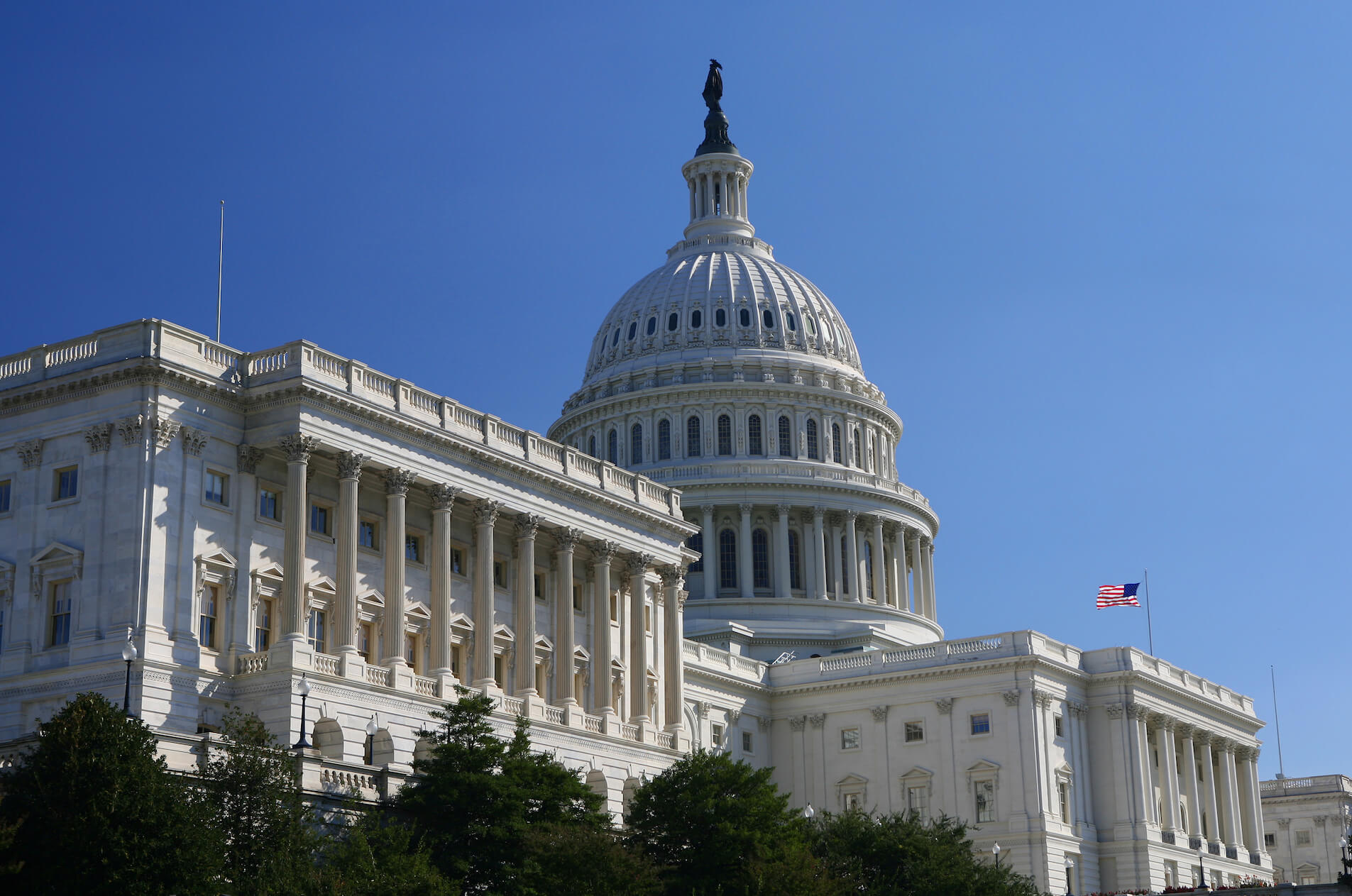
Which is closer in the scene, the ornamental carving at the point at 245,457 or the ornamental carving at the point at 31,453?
the ornamental carving at the point at 31,453

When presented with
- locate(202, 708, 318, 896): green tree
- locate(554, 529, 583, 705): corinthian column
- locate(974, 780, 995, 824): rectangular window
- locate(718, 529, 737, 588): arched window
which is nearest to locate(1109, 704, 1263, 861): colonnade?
locate(974, 780, 995, 824): rectangular window

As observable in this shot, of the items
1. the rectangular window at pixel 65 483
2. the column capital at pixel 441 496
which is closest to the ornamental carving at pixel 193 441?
the rectangular window at pixel 65 483

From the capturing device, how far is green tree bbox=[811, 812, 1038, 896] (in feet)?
219

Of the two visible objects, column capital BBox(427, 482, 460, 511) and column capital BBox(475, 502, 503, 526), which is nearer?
column capital BBox(427, 482, 460, 511)

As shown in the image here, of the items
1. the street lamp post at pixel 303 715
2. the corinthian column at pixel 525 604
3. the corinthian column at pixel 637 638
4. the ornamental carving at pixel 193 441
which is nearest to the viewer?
the street lamp post at pixel 303 715

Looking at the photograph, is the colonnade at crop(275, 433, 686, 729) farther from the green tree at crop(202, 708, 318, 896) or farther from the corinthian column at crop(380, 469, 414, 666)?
the green tree at crop(202, 708, 318, 896)

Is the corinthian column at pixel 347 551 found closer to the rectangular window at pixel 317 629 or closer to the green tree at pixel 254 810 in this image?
the rectangular window at pixel 317 629

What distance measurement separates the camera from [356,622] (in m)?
68.9

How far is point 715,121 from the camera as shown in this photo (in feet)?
526

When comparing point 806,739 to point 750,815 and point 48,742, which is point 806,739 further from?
point 48,742

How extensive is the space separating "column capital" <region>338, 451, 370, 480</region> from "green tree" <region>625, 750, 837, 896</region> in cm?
1577

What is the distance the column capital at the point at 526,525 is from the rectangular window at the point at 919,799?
38.2 m

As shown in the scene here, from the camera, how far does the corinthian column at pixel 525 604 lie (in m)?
76.9

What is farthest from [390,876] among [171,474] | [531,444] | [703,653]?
[703,653]
